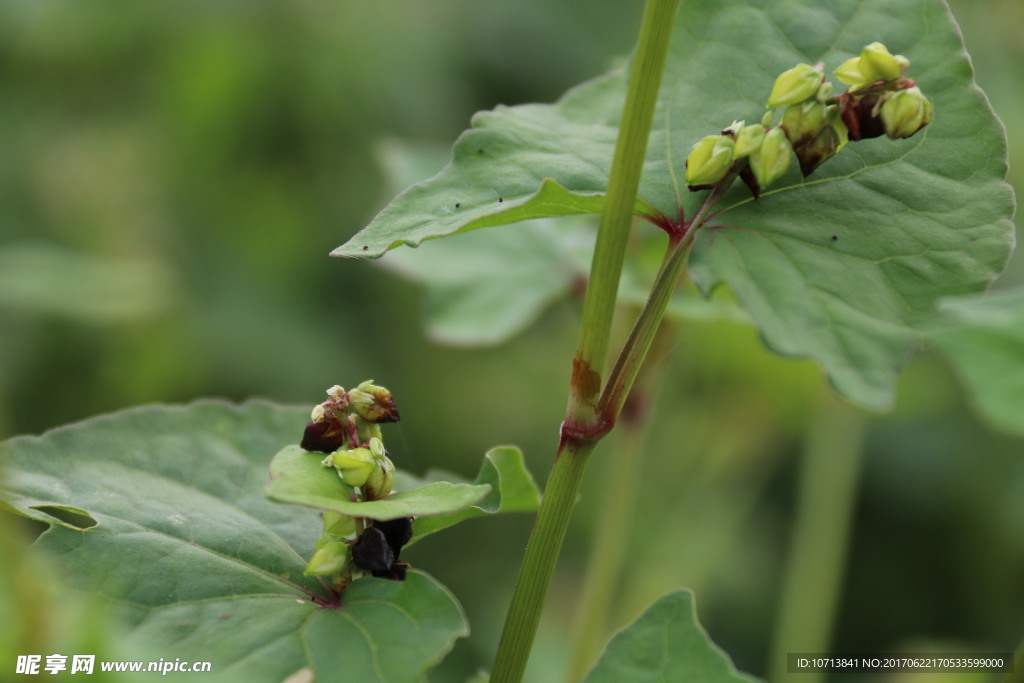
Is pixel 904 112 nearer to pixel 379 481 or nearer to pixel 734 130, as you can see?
pixel 734 130

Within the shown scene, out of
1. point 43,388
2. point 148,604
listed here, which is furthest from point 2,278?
point 148,604

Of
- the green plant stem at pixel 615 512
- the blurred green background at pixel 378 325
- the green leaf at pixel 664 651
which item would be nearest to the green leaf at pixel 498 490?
the green leaf at pixel 664 651

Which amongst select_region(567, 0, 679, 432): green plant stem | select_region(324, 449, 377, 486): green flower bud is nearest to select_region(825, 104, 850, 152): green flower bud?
select_region(567, 0, 679, 432): green plant stem

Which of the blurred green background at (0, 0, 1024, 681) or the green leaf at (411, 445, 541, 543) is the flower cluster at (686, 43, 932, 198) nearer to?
the green leaf at (411, 445, 541, 543)

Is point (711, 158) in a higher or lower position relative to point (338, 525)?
higher

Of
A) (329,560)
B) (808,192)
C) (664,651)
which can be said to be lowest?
(664,651)

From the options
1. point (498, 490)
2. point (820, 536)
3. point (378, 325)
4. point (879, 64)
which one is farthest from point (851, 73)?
point (378, 325)
